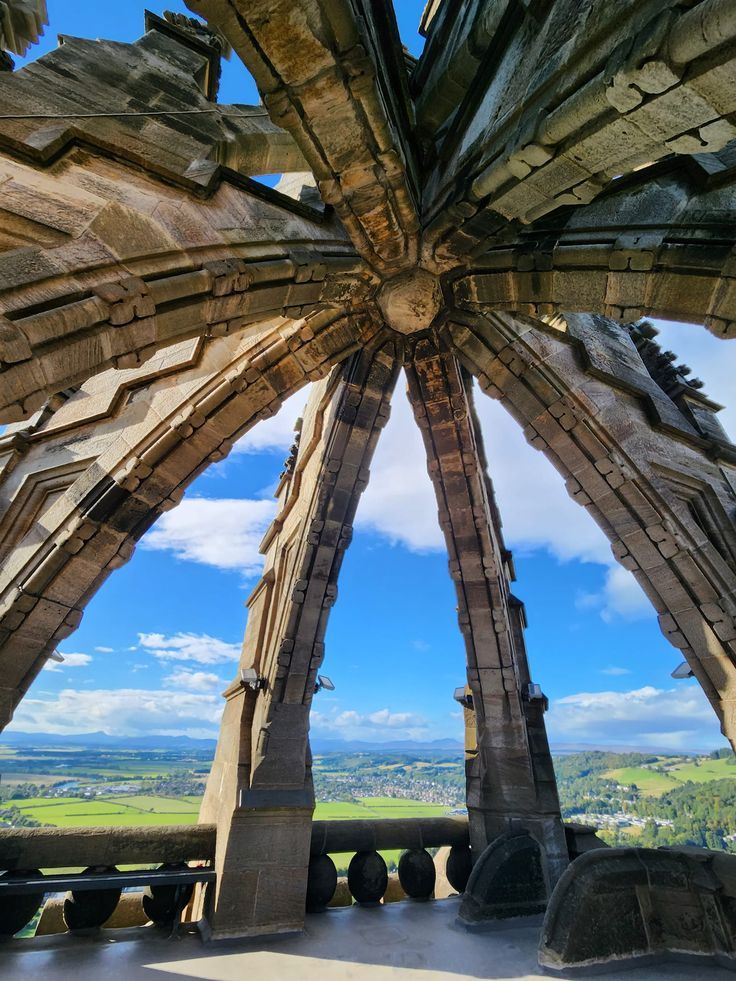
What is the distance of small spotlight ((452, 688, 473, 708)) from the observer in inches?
430

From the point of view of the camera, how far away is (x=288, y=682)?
9078 millimetres

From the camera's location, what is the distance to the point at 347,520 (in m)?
9.65

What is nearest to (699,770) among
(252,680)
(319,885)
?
(319,885)

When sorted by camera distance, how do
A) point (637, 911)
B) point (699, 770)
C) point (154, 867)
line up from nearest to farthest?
point (637, 911) → point (154, 867) → point (699, 770)

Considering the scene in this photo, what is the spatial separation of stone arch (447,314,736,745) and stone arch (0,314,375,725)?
2728 millimetres

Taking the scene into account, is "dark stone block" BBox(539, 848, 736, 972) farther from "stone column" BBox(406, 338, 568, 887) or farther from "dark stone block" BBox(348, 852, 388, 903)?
"dark stone block" BBox(348, 852, 388, 903)

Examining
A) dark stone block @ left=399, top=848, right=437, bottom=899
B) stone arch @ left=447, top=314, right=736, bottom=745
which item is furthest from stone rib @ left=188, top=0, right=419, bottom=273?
dark stone block @ left=399, top=848, right=437, bottom=899

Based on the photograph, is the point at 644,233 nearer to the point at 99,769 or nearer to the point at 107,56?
the point at 107,56

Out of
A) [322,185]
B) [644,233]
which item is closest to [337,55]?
[322,185]

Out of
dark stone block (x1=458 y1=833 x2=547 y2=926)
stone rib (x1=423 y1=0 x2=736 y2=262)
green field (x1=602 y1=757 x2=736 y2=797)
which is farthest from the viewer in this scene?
green field (x1=602 y1=757 x2=736 y2=797)

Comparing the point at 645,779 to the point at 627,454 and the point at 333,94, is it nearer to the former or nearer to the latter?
the point at 627,454

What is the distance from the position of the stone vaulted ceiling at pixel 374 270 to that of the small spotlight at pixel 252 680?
0.43 m

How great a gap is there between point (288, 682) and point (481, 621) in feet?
13.3

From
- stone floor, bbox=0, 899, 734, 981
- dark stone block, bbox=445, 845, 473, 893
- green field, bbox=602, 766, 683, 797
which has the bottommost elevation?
stone floor, bbox=0, 899, 734, 981
